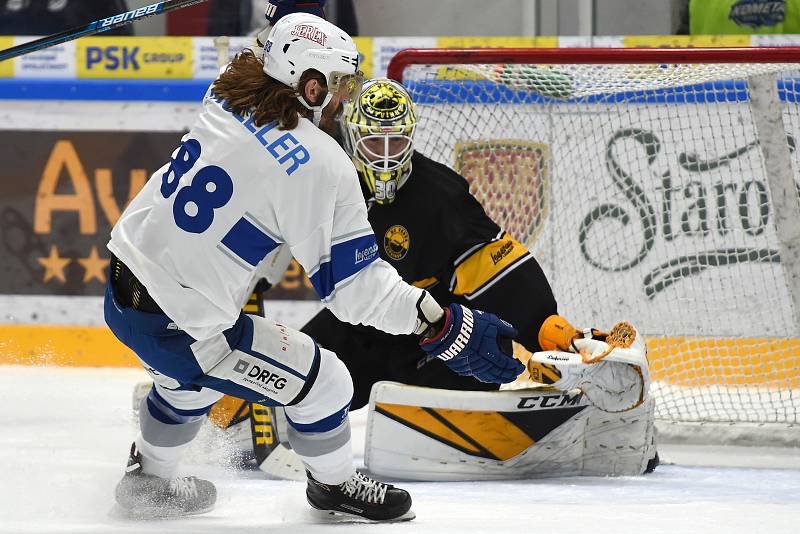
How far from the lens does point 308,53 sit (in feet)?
A: 6.97

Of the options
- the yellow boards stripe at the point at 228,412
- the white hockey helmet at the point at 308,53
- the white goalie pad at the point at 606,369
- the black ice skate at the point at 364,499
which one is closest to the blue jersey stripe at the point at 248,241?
the white hockey helmet at the point at 308,53

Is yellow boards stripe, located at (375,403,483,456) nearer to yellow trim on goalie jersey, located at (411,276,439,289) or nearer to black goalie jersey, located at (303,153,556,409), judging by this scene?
black goalie jersey, located at (303,153,556,409)

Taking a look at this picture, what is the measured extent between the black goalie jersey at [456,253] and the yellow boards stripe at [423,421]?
24cm

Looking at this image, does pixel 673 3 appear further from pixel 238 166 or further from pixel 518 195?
pixel 238 166

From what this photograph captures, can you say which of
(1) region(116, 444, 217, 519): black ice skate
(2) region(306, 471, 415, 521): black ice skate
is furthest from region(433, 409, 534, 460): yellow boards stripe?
(1) region(116, 444, 217, 519): black ice skate

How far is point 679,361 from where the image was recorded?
386 cm

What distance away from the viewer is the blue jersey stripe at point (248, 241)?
2.08 metres

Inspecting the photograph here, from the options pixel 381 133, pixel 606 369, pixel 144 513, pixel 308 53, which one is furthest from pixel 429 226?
pixel 144 513

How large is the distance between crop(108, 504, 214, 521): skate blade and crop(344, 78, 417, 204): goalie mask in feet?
3.28

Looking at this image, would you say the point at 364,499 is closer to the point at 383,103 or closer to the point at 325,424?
the point at 325,424

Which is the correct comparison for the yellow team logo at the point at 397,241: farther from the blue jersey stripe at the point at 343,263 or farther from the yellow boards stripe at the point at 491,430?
the blue jersey stripe at the point at 343,263

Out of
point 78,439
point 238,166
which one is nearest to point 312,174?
point 238,166

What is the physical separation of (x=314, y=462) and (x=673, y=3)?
286 centimetres

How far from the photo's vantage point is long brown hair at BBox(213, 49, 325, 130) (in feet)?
6.90
